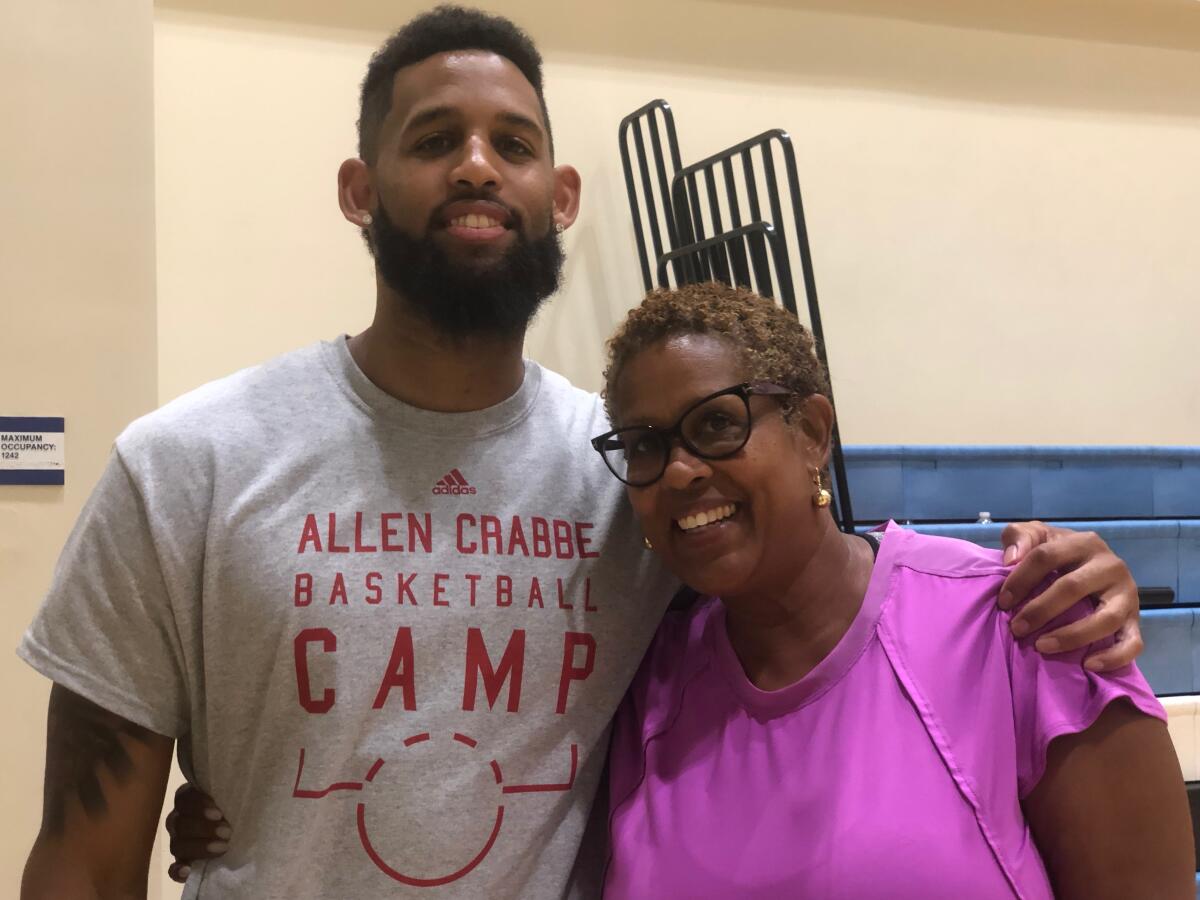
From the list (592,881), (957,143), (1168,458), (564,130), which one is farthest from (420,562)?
(957,143)

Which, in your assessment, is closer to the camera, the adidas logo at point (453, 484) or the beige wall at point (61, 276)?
the adidas logo at point (453, 484)

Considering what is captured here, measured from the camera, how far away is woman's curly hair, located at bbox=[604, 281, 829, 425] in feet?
3.47

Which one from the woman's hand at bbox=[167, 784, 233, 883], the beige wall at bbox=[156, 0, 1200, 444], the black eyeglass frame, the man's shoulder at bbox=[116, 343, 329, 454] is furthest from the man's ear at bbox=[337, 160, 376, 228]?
the beige wall at bbox=[156, 0, 1200, 444]

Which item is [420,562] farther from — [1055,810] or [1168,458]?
[1168,458]

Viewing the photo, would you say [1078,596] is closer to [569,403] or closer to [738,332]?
[738,332]

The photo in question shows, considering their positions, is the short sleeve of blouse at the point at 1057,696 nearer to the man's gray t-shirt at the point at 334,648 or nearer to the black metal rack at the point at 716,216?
the man's gray t-shirt at the point at 334,648

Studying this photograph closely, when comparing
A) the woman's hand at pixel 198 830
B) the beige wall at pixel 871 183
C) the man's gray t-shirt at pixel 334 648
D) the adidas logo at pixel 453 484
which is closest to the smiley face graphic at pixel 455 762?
the man's gray t-shirt at pixel 334 648

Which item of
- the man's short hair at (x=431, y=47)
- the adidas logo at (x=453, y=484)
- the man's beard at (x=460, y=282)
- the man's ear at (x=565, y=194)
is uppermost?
the man's short hair at (x=431, y=47)

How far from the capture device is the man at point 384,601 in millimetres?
965

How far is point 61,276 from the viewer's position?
6.63ft

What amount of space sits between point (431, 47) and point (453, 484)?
20.5 inches

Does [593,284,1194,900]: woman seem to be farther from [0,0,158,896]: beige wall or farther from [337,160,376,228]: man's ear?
[0,0,158,896]: beige wall

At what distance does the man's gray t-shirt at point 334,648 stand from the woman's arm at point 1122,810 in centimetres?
48

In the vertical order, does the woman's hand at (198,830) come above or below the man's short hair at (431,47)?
below
